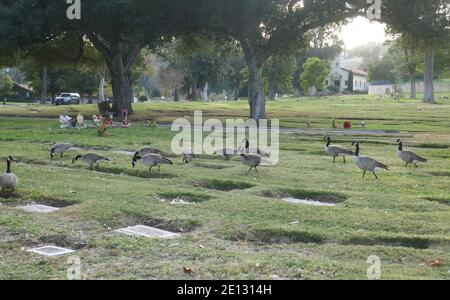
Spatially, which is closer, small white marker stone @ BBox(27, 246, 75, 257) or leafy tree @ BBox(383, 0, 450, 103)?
small white marker stone @ BBox(27, 246, 75, 257)

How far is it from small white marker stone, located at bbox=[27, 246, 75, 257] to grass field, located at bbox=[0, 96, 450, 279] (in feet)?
0.71

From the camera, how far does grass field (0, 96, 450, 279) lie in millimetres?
7805

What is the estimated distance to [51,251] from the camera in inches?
336

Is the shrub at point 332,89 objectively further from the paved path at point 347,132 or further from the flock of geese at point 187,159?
the flock of geese at point 187,159

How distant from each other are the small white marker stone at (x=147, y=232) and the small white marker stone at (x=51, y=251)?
4.07ft

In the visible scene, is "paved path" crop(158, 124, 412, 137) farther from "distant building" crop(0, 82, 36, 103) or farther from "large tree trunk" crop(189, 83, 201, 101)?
"distant building" crop(0, 82, 36, 103)

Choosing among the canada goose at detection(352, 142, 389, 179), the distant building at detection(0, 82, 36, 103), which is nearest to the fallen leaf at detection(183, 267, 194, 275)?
the canada goose at detection(352, 142, 389, 179)

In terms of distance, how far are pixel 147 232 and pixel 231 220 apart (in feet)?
5.15

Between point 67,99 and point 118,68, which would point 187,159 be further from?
point 67,99

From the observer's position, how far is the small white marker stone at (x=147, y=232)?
949cm

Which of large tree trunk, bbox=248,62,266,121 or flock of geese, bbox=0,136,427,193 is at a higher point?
large tree trunk, bbox=248,62,266,121

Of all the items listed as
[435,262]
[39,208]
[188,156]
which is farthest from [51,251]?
[188,156]

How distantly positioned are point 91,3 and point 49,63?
607 inches

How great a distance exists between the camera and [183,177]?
1523 centimetres
